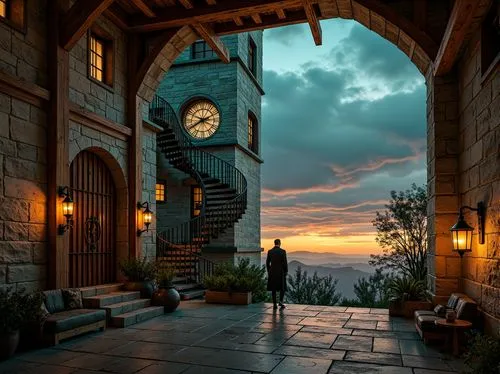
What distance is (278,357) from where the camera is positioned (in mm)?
5496

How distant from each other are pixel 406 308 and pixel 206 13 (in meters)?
6.87

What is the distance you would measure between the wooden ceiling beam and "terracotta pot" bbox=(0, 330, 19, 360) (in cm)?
745

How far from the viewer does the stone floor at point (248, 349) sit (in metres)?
5.07

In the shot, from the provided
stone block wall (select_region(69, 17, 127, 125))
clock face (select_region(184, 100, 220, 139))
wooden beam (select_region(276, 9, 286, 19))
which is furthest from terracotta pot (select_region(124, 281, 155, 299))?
clock face (select_region(184, 100, 220, 139))

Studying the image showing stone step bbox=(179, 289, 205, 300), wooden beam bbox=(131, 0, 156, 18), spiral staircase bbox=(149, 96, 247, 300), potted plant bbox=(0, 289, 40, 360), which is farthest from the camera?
spiral staircase bbox=(149, 96, 247, 300)

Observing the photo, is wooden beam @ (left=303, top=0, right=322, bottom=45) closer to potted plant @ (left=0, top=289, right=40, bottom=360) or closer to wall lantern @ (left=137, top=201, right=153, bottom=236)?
wall lantern @ (left=137, top=201, right=153, bottom=236)

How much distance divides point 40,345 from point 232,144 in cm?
1044

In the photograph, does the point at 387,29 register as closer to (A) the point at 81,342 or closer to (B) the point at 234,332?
(B) the point at 234,332

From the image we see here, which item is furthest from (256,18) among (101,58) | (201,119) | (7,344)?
(7,344)

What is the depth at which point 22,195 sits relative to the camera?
6723 millimetres

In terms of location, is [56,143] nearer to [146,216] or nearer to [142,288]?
[146,216]

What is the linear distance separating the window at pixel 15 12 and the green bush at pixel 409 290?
7.87 m

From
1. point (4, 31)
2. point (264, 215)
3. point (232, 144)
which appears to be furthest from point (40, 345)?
point (264, 215)

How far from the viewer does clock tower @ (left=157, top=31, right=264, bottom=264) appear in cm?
1563
